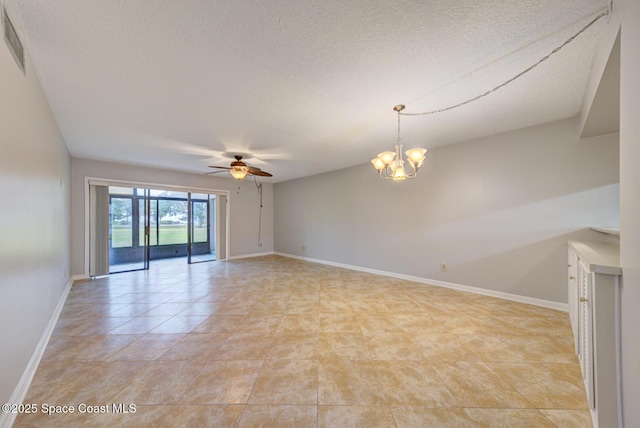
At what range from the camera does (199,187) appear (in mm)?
5902

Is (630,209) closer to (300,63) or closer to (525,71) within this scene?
(525,71)

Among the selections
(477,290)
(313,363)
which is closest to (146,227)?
(313,363)

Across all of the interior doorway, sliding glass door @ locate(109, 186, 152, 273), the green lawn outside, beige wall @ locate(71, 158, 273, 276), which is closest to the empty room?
beige wall @ locate(71, 158, 273, 276)

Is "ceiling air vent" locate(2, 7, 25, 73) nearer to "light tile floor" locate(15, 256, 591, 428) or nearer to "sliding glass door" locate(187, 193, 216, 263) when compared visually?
"light tile floor" locate(15, 256, 591, 428)

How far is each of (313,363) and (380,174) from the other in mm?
2068

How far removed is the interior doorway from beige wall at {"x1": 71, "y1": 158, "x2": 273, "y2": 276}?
183 millimetres

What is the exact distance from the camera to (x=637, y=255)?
0.95 m

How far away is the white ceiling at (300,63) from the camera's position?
4.37ft

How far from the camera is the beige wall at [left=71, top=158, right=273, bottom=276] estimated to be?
437 centimetres

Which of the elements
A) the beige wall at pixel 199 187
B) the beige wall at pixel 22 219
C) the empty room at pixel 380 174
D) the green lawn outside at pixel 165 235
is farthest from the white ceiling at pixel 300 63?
the green lawn outside at pixel 165 235

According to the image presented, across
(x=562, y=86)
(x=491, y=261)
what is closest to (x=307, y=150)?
(x=562, y=86)

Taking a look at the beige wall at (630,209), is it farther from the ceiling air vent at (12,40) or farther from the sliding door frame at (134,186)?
the sliding door frame at (134,186)

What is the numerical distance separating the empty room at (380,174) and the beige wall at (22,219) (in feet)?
0.09

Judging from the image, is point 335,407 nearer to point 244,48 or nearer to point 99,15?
point 244,48
